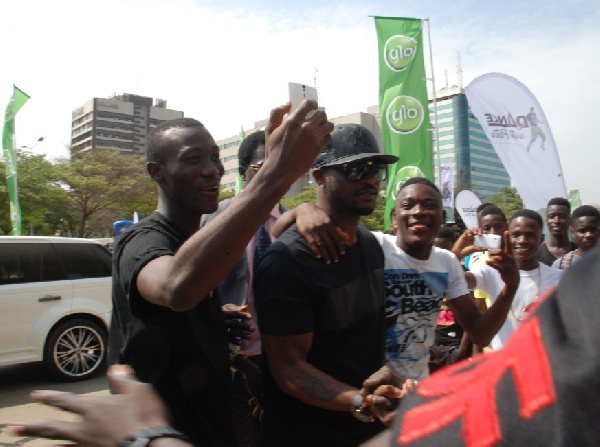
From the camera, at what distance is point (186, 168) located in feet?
6.03

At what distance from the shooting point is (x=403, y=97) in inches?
392

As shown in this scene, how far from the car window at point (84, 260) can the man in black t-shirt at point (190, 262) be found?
16.9ft

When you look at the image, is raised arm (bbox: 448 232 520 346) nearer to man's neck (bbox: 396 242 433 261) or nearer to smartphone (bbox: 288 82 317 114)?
man's neck (bbox: 396 242 433 261)

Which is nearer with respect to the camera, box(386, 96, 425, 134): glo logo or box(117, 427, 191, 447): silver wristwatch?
box(117, 427, 191, 447): silver wristwatch

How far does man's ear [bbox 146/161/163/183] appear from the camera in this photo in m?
1.89

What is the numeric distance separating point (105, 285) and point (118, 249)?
5357 mm

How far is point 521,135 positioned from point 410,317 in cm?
401

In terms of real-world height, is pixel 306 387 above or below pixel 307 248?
below

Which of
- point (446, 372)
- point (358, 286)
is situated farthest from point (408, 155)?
point (446, 372)

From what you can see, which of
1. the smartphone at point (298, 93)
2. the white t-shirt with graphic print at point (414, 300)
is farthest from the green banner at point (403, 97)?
the smartphone at point (298, 93)

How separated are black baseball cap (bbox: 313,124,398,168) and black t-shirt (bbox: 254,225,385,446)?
17.1 inches

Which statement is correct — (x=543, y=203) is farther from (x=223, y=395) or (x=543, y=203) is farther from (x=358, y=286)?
(x=223, y=395)

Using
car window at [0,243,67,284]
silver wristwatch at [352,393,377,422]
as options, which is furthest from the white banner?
silver wristwatch at [352,393,377,422]

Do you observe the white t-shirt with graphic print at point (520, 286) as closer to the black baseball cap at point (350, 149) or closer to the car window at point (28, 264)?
the black baseball cap at point (350, 149)
